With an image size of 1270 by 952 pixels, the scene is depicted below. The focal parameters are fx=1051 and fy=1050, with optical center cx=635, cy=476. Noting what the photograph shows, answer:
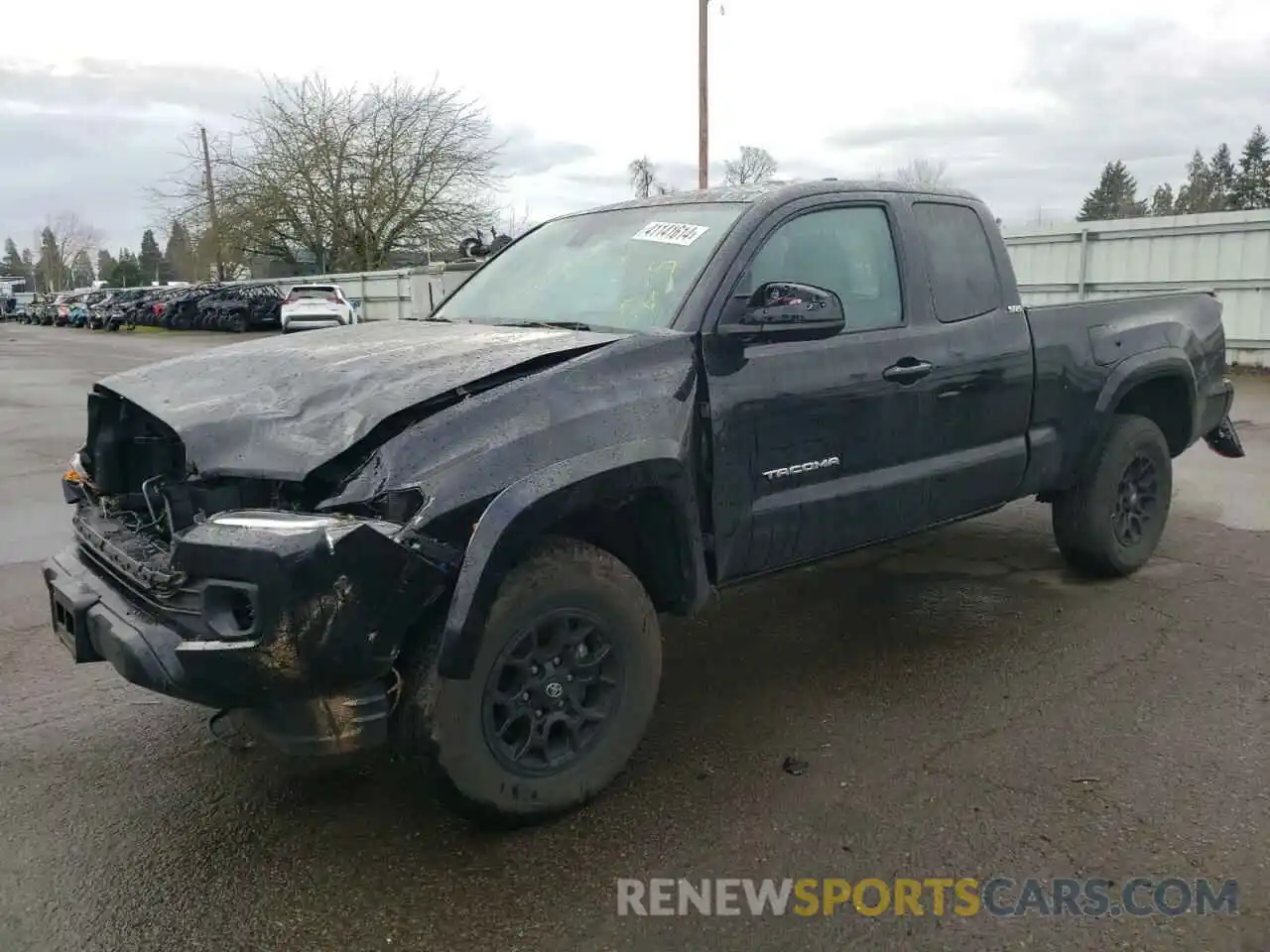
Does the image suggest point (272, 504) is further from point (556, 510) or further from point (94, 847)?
point (94, 847)

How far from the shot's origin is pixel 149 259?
111 meters

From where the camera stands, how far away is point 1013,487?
4684 millimetres

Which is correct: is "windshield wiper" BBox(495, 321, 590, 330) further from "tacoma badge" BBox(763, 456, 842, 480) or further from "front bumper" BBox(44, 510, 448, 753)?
"front bumper" BBox(44, 510, 448, 753)

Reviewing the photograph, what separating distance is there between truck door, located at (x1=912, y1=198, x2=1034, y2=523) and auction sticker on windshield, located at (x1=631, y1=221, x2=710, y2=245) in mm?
1047

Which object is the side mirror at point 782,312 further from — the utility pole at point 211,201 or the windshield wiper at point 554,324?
the utility pole at point 211,201

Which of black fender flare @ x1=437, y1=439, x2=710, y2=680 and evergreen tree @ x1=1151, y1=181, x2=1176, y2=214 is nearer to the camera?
black fender flare @ x1=437, y1=439, x2=710, y2=680

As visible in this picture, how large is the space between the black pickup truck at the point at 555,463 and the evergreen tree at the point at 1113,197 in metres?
75.7

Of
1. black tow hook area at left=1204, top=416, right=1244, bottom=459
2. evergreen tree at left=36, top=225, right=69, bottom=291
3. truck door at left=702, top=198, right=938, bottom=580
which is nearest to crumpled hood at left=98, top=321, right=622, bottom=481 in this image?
truck door at left=702, top=198, right=938, bottom=580

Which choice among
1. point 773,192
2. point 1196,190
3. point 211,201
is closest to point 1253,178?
point 1196,190

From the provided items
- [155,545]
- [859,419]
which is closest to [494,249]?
[859,419]

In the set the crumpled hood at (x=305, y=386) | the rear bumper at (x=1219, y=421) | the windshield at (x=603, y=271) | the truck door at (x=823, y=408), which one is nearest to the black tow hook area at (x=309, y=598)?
the crumpled hood at (x=305, y=386)

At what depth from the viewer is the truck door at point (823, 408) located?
11.6ft

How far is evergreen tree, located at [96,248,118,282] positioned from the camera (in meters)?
111

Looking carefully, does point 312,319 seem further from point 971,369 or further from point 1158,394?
point 971,369
